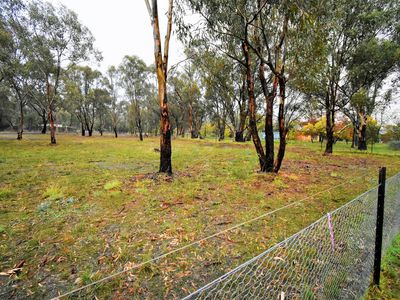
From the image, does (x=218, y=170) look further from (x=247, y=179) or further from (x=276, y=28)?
(x=276, y=28)

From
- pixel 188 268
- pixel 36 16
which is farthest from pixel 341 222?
pixel 36 16

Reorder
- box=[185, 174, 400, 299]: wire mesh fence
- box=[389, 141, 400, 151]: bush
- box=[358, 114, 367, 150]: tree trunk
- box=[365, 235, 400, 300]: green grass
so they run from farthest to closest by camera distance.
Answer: box=[389, 141, 400, 151]: bush
box=[358, 114, 367, 150]: tree trunk
box=[365, 235, 400, 300]: green grass
box=[185, 174, 400, 299]: wire mesh fence

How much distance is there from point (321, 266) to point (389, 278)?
50.1 inches

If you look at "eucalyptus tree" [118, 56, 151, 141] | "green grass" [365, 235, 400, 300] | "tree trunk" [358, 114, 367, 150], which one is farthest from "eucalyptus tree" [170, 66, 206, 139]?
"green grass" [365, 235, 400, 300]

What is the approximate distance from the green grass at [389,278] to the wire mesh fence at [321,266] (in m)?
0.12

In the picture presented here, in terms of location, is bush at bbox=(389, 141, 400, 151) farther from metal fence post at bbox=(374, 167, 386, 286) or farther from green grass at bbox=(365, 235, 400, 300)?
metal fence post at bbox=(374, 167, 386, 286)

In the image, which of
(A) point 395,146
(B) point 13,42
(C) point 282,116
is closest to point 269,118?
(C) point 282,116

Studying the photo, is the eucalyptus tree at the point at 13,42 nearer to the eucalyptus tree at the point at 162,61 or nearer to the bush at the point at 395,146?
the eucalyptus tree at the point at 162,61

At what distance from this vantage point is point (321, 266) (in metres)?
2.88

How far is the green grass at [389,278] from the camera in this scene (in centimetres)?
278

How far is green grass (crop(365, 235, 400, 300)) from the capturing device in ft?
9.11

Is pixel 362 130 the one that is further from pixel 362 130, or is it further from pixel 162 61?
pixel 162 61

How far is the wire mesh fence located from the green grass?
0.41 ft

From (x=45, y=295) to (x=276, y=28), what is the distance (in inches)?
359
